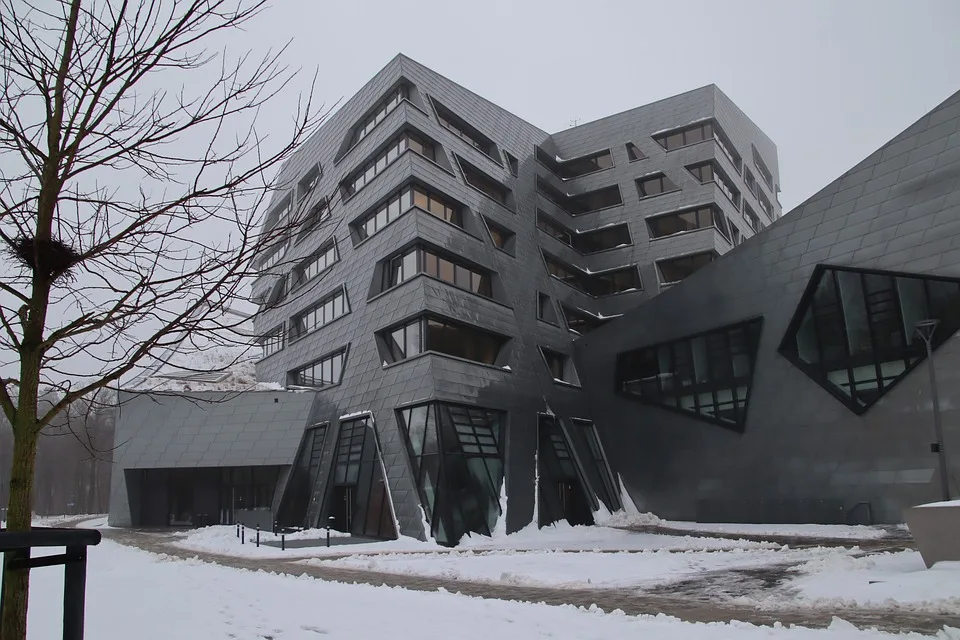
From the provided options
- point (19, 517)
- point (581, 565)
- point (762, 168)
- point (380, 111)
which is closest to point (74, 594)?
point (19, 517)

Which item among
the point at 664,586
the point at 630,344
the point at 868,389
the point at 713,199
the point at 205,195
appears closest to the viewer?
the point at 205,195

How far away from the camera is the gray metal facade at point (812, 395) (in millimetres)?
27734

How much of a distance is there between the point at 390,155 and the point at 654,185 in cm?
2121

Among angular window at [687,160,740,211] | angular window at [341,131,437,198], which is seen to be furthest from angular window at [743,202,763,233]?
angular window at [341,131,437,198]

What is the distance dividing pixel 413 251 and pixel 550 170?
20.0m

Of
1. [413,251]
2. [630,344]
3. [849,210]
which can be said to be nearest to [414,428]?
[413,251]

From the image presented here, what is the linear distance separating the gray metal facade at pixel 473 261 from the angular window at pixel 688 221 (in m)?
0.56

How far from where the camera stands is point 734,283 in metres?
34.7

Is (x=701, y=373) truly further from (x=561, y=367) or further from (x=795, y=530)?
(x=795, y=530)

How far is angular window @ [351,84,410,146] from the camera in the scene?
38.7 meters

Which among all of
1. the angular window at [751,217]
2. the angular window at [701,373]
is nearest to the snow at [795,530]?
the angular window at [701,373]

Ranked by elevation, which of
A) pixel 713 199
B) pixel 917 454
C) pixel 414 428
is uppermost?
pixel 713 199

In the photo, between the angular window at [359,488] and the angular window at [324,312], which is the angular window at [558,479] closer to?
the angular window at [359,488]

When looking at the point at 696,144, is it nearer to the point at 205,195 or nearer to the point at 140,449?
the point at 140,449
